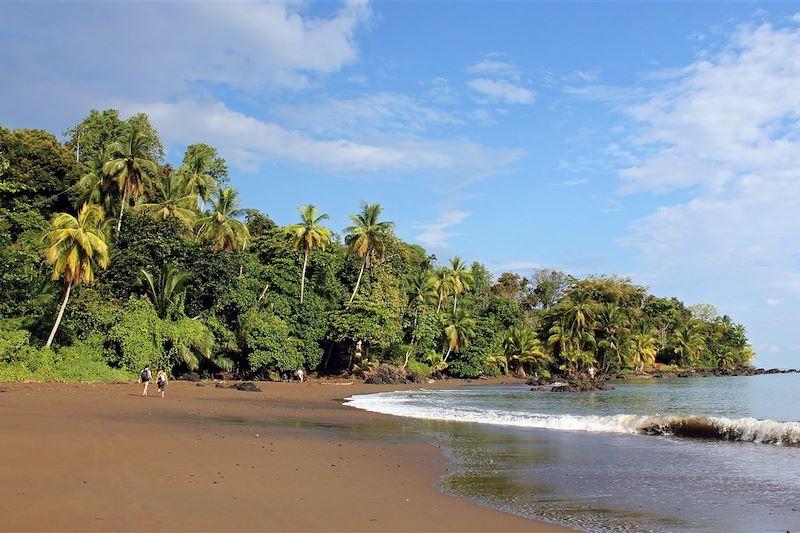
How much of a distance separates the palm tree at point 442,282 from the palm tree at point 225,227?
21.4 m

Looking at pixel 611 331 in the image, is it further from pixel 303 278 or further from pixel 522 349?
pixel 303 278

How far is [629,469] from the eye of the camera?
37.2ft

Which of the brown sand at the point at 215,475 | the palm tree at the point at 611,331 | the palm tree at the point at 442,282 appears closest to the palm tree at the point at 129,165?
the brown sand at the point at 215,475

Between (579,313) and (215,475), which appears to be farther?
(579,313)

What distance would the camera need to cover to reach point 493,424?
63.8 ft

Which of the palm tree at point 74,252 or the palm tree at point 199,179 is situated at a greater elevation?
the palm tree at point 199,179

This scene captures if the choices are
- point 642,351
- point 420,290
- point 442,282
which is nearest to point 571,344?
point 642,351

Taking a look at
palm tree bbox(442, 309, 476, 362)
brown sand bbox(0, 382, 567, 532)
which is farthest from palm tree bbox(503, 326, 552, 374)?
brown sand bbox(0, 382, 567, 532)

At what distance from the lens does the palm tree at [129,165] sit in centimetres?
3812

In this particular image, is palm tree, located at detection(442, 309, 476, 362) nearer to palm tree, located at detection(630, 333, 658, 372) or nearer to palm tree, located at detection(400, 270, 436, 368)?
palm tree, located at detection(400, 270, 436, 368)

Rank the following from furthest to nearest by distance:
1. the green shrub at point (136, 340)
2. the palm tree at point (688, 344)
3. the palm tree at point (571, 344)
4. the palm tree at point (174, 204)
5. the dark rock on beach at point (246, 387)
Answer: the palm tree at point (688, 344)
the palm tree at point (571, 344)
the palm tree at point (174, 204)
the green shrub at point (136, 340)
the dark rock on beach at point (246, 387)

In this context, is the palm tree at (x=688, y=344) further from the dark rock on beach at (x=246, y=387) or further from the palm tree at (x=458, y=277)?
the dark rock on beach at (x=246, y=387)

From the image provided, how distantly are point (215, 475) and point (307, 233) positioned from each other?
115 ft

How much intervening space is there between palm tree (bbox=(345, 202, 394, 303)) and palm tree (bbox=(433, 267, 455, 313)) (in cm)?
1192
